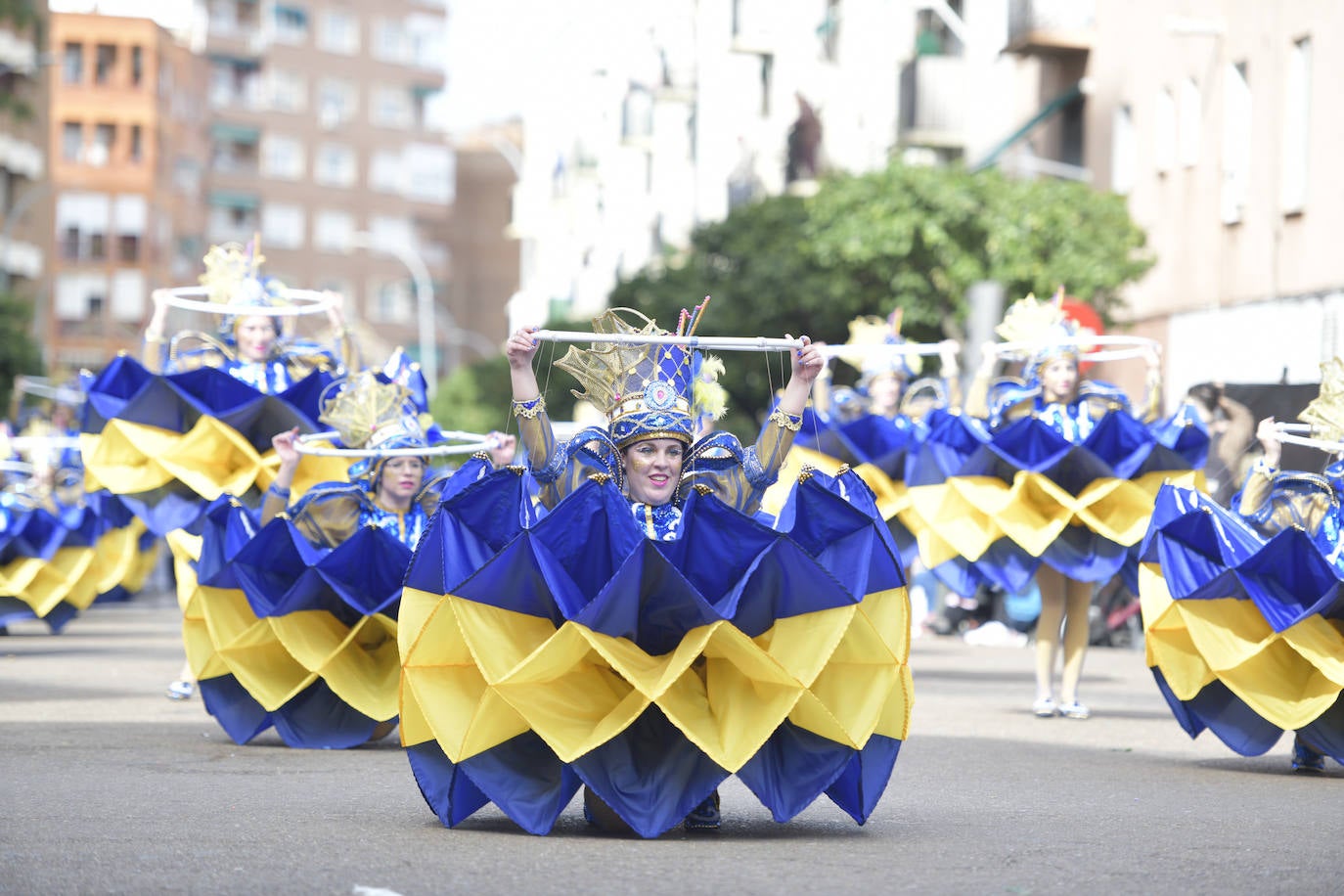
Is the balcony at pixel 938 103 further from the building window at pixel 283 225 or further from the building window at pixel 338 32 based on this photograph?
the building window at pixel 338 32

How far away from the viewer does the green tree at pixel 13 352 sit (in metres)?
38.4

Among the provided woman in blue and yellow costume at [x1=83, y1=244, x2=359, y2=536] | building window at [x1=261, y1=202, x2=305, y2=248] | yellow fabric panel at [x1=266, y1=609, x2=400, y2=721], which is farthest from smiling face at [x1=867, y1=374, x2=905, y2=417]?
building window at [x1=261, y1=202, x2=305, y2=248]

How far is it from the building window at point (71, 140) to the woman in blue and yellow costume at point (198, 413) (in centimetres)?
7462

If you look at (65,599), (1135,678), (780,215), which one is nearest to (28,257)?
(780,215)

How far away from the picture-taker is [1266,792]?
958 centimetres

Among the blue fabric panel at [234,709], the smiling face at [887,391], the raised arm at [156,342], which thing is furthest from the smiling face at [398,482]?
the smiling face at [887,391]

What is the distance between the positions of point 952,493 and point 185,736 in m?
4.95

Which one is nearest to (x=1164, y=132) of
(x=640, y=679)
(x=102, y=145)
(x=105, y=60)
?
(x=640, y=679)

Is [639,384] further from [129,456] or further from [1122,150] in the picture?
[1122,150]

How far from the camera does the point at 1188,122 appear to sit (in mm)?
29641

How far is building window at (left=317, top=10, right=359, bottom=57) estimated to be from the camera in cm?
10444

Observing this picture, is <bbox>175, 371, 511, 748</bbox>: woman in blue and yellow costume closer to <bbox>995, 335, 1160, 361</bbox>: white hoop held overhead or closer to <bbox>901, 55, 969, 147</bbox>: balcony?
<bbox>995, 335, 1160, 361</bbox>: white hoop held overhead

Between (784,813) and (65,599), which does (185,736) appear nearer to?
(784,813)

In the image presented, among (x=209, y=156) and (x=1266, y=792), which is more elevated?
(x=209, y=156)
